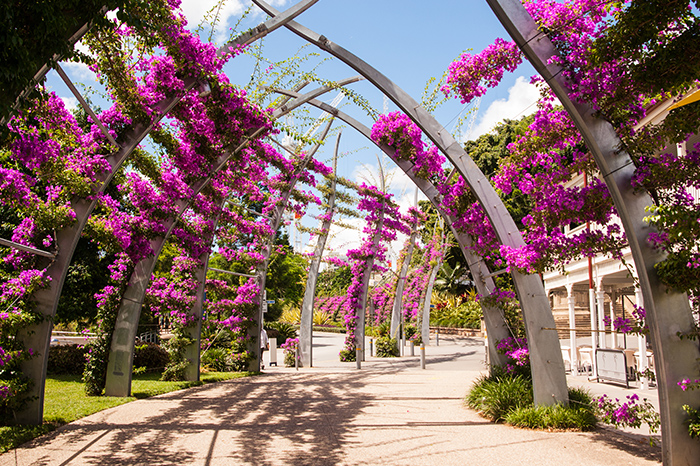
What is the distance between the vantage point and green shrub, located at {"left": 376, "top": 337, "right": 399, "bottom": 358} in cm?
2323

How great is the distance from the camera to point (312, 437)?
6652 millimetres

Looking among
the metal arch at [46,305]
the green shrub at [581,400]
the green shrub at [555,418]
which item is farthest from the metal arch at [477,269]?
the metal arch at [46,305]

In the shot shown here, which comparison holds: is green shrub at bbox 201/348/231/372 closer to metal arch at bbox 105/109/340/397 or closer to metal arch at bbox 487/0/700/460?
metal arch at bbox 105/109/340/397

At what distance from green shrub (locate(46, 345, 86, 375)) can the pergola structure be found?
18.8ft

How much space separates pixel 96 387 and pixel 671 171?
10105mm

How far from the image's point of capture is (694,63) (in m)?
4.24

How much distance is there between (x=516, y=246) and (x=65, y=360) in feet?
43.0

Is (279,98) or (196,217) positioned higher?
(279,98)

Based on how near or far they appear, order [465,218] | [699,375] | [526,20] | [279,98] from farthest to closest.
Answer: [279,98], [465,218], [526,20], [699,375]

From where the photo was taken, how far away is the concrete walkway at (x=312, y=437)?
5.46 metres

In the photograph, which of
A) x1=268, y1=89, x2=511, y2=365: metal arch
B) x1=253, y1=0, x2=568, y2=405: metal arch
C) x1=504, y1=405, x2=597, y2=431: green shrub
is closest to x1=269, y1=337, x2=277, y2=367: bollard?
x1=268, y1=89, x2=511, y2=365: metal arch

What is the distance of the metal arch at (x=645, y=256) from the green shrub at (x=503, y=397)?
2.77m

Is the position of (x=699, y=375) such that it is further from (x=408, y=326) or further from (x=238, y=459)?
(x=408, y=326)

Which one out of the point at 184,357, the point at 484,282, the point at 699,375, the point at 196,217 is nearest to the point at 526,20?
the point at 699,375
